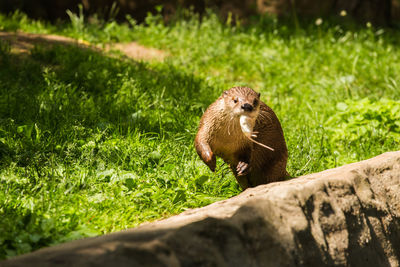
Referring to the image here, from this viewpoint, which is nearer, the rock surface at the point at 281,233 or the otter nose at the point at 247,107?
the rock surface at the point at 281,233

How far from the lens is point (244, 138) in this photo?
9.77ft

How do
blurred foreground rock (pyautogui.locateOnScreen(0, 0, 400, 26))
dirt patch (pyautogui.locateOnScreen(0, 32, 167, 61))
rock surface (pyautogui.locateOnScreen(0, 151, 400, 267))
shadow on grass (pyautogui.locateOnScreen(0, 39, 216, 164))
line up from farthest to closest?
blurred foreground rock (pyautogui.locateOnScreen(0, 0, 400, 26))
dirt patch (pyautogui.locateOnScreen(0, 32, 167, 61))
shadow on grass (pyautogui.locateOnScreen(0, 39, 216, 164))
rock surface (pyautogui.locateOnScreen(0, 151, 400, 267))

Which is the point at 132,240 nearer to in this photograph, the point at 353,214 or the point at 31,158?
the point at 353,214

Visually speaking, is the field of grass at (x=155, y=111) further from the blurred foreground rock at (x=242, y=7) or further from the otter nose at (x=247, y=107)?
the otter nose at (x=247, y=107)

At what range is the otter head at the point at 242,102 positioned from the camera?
280cm

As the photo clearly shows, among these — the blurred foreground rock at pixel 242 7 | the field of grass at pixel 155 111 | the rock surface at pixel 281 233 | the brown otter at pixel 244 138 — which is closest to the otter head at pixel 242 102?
the brown otter at pixel 244 138

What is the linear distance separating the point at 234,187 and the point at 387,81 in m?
3.27

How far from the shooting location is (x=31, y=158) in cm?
316

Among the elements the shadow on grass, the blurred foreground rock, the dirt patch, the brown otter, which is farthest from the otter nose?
the blurred foreground rock

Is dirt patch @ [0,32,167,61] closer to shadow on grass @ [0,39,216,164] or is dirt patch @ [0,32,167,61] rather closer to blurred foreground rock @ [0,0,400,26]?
shadow on grass @ [0,39,216,164]

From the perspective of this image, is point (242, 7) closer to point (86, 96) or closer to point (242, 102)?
point (86, 96)

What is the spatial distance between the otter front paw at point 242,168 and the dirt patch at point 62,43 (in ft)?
9.98

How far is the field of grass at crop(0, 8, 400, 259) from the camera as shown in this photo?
275cm

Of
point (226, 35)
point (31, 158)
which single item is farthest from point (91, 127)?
point (226, 35)
